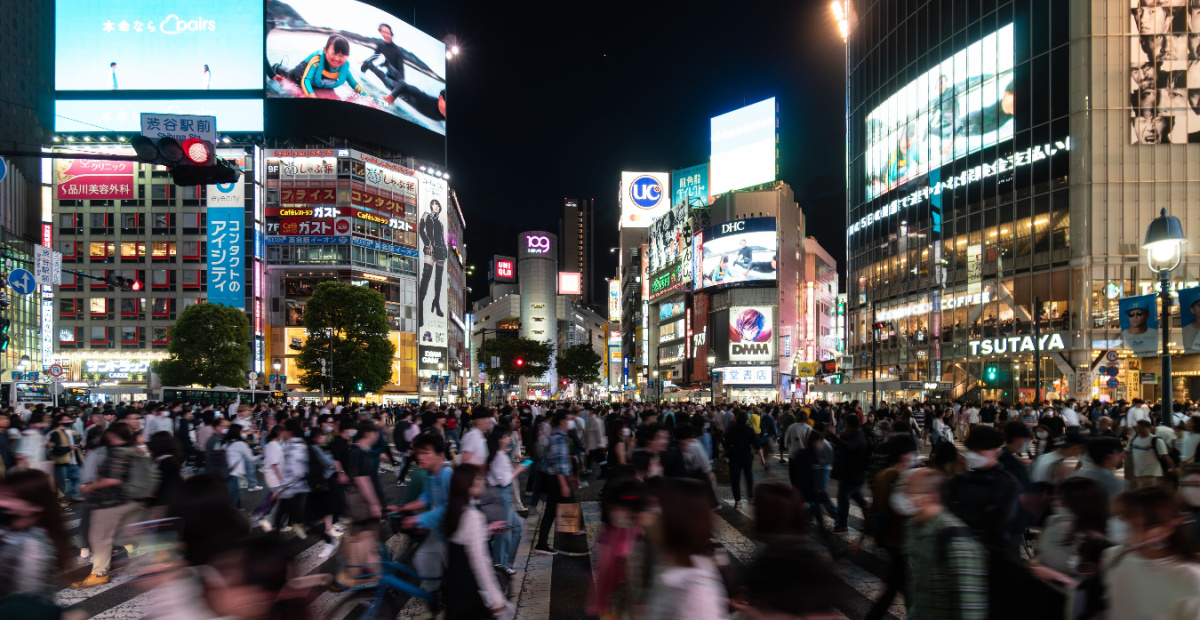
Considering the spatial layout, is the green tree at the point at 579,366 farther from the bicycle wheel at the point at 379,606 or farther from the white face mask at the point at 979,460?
the white face mask at the point at 979,460

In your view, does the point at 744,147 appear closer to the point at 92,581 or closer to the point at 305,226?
the point at 305,226

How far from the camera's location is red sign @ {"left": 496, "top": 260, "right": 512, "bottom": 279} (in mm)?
171363

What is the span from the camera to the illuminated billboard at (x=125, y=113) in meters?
82.5

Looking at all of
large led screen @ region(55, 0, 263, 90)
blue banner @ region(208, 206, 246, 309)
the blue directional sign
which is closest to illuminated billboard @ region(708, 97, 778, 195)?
large led screen @ region(55, 0, 263, 90)

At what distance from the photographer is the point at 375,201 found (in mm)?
82500

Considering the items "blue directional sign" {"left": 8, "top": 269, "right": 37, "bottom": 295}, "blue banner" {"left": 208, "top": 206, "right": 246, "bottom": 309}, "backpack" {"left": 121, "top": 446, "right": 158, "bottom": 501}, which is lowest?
"backpack" {"left": 121, "top": 446, "right": 158, "bottom": 501}

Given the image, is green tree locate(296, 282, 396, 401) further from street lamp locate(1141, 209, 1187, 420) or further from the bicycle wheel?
the bicycle wheel

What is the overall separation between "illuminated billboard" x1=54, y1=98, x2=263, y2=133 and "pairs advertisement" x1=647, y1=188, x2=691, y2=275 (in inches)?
1956

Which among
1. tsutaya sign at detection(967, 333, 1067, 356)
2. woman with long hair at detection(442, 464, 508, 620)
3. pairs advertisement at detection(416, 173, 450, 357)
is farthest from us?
pairs advertisement at detection(416, 173, 450, 357)

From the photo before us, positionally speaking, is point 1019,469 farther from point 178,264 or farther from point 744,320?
point 178,264

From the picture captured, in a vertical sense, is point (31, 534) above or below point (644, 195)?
below

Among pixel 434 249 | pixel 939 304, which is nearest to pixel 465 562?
pixel 939 304

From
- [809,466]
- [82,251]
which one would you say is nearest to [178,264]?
[82,251]

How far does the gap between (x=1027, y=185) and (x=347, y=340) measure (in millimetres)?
45950
